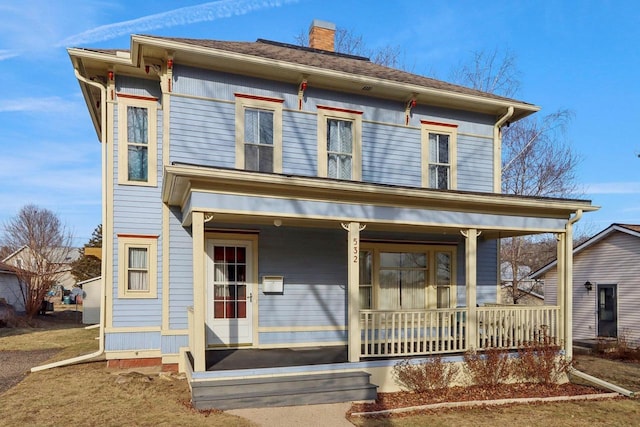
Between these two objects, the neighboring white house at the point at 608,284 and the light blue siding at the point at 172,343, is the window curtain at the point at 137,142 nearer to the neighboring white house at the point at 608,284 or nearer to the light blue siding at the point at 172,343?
the light blue siding at the point at 172,343

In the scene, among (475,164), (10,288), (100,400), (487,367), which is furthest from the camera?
(10,288)

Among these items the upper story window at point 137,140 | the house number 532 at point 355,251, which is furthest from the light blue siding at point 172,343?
the house number 532 at point 355,251

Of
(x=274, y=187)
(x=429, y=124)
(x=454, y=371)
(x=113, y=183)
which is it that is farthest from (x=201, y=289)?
(x=429, y=124)

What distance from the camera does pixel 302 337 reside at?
9180mm

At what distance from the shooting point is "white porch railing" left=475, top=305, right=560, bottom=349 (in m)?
8.50

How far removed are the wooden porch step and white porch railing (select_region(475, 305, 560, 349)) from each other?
284cm

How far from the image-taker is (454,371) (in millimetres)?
7742

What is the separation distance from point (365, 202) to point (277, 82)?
12.1 feet

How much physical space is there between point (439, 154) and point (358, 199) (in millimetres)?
4281

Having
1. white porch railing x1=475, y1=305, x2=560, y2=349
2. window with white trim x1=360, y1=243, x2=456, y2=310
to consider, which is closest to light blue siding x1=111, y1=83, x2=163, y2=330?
window with white trim x1=360, y1=243, x2=456, y2=310

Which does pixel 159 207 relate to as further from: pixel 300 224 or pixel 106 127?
pixel 300 224

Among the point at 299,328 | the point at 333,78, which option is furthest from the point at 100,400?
the point at 333,78

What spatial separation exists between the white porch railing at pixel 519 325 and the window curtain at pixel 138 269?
6731 millimetres

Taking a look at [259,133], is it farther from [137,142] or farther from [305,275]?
[305,275]
